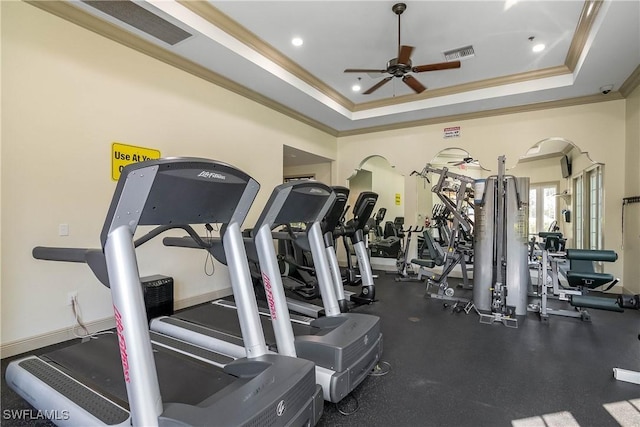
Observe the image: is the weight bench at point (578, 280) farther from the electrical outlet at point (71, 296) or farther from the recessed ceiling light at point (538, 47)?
the electrical outlet at point (71, 296)

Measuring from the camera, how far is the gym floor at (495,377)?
6.44 ft

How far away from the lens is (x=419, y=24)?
375 centimetres

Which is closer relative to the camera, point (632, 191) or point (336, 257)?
point (336, 257)

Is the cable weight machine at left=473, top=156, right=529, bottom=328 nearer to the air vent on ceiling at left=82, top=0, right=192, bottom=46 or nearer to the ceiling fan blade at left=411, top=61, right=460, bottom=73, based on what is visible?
the ceiling fan blade at left=411, top=61, right=460, bottom=73

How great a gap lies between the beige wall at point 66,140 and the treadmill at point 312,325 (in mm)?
1278

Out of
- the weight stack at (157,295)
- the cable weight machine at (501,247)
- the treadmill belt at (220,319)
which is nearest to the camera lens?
the treadmill belt at (220,319)

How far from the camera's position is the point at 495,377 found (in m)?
2.46

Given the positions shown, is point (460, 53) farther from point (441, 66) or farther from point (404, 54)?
point (404, 54)

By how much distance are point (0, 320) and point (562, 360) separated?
15.8 feet

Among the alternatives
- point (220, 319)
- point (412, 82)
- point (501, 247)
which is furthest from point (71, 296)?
point (501, 247)

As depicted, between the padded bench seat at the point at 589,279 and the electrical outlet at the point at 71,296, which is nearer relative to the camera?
the electrical outlet at the point at 71,296

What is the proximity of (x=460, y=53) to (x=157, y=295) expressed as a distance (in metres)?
4.92

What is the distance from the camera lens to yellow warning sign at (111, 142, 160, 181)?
3.45 metres

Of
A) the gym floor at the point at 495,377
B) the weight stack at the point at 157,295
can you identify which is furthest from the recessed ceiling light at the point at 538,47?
the weight stack at the point at 157,295
